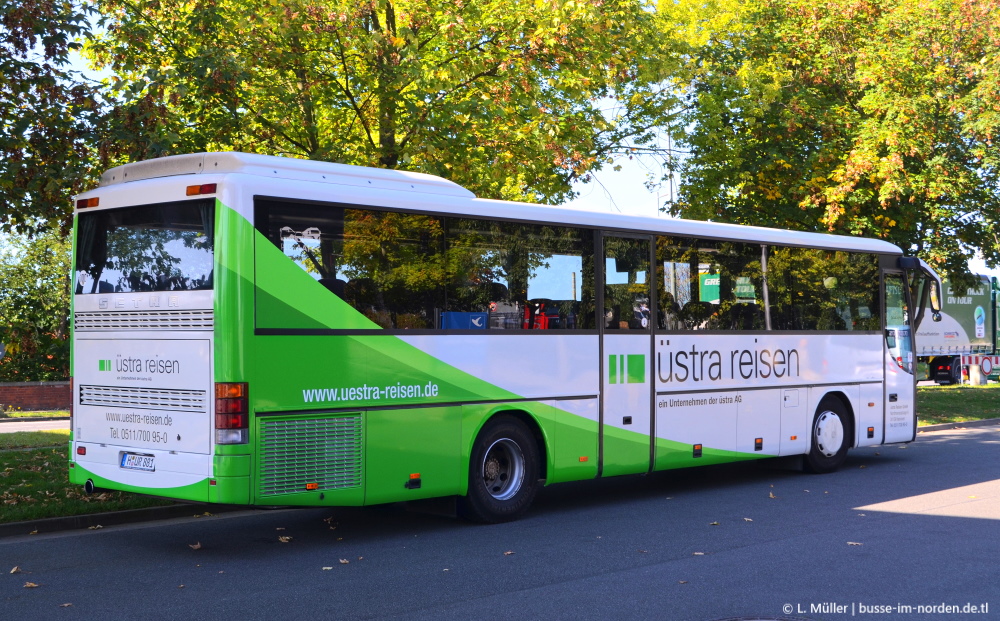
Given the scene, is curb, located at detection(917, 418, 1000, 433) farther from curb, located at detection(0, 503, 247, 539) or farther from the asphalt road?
curb, located at detection(0, 503, 247, 539)

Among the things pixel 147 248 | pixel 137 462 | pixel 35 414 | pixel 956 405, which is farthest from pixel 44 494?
pixel 956 405

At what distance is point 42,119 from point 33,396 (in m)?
16.8

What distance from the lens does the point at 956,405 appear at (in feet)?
85.7

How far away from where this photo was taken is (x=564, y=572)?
796 centimetres

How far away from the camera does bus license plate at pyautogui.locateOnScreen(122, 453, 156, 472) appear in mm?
8773

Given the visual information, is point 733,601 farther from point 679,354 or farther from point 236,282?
point 679,354

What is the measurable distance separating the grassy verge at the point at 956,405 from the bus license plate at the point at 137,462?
17807 millimetres

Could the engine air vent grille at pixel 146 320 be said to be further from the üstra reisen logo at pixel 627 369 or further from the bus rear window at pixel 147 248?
the üstra reisen logo at pixel 627 369

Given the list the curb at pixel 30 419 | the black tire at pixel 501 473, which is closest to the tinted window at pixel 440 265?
the black tire at pixel 501 473

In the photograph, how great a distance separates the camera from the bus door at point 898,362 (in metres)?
15.3

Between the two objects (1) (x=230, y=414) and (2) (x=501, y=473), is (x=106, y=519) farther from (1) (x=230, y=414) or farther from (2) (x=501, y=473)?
(2) (x=501, y=473)

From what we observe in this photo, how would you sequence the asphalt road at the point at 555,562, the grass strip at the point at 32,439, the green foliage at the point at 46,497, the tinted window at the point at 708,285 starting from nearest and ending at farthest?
the asphalt road at the point at 555,562, the green foliage at the point at 46,497, the tinted window at the point at 708,285, the grass strip at the point at 32,439

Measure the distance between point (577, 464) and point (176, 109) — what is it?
24.0 ft

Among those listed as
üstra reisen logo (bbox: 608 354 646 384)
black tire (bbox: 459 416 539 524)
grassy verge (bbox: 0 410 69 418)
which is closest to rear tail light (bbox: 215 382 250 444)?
→ black tire (bbox: 459 416 539 524)
